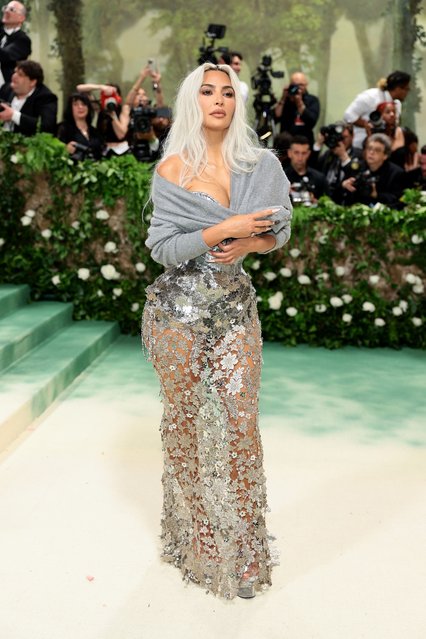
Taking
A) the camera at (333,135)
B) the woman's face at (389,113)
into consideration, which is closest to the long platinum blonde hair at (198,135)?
the camera at (333,135)

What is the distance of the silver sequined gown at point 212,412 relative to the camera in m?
3.43

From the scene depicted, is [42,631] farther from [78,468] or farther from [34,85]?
[34,85]

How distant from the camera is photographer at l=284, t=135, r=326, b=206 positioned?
304 inches

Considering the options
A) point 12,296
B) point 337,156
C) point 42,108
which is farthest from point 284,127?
point 12,296

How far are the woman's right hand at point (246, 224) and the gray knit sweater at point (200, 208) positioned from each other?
0.09 m

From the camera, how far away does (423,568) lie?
12.6ft

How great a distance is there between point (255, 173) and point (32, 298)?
4695mm

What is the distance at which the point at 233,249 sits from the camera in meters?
3.33

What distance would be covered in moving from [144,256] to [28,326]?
1.14 meters

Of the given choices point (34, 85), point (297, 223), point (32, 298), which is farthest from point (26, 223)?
point (297, 223)

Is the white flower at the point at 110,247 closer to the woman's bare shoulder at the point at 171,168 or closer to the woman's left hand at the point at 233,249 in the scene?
the woman's bare shoulder at the point at 171,168

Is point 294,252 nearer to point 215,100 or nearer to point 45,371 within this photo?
point 45,371

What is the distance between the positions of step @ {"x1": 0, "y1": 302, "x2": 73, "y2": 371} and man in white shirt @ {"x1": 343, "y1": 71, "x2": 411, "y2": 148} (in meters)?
3.59

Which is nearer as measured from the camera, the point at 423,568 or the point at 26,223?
the point at 423,568
